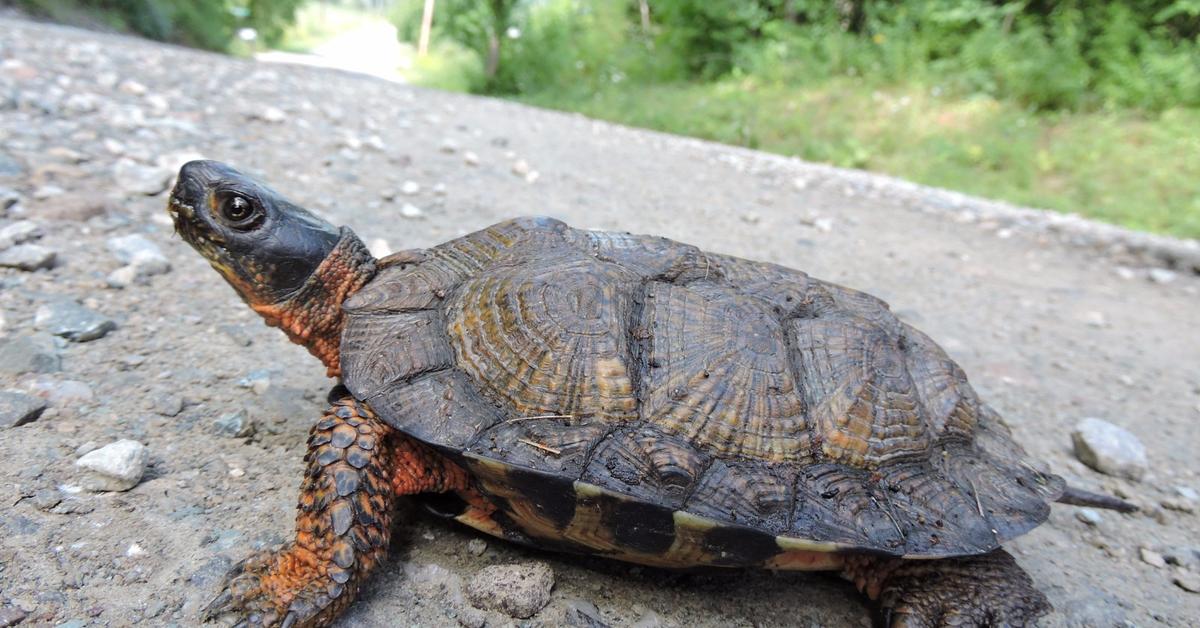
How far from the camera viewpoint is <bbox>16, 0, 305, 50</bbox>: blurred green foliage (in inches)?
556

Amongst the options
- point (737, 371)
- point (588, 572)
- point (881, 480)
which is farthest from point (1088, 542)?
point (588, 572)

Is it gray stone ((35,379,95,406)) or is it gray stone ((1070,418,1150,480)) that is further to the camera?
gray stone ((1070,418,1150,480))

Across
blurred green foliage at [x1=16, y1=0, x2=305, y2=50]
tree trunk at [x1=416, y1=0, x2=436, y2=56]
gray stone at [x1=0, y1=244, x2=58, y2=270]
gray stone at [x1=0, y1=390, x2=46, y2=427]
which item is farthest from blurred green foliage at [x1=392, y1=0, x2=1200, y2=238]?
tree trunk at [x1=416, y1=0, x2=436, y2=56]

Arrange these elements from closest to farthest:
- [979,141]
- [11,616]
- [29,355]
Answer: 1. [11,616]
2. [29,355]
3. [979,141]

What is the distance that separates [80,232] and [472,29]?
53.1 ft

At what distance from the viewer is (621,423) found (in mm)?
1886

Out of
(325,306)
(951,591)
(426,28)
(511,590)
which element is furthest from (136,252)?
(426,28)

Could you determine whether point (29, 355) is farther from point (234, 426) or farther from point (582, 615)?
point (582, 615)

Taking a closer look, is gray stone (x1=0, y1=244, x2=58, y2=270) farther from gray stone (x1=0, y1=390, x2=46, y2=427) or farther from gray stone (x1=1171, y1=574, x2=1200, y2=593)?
gray stone (x1=1171, y1=574, x2=1200, y2=593)

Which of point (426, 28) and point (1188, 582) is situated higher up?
point (426, 28)

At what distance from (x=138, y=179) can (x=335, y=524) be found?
321 cm

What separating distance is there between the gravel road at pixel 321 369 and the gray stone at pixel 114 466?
0.07 ft

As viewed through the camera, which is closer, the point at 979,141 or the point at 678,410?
the point at 678,410

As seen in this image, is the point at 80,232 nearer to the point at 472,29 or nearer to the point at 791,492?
the point at 791,492
